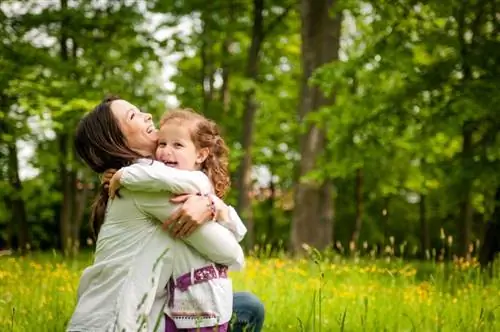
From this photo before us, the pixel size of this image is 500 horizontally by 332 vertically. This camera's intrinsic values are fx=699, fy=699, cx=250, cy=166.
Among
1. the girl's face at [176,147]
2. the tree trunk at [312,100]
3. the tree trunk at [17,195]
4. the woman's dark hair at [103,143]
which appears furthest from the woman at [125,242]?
the tree trunk at [17,195]

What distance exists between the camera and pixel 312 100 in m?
11.4

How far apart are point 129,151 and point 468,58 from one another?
5.60m

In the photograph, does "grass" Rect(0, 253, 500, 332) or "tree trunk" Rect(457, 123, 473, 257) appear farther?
"tree trunk" Rect(457, 123, 473, 257)

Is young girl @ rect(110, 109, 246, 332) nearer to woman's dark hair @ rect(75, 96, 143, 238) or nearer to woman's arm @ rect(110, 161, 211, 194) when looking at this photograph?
woman's arm @ rect(110, 161, 211, 194)

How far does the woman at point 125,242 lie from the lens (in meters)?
2.61

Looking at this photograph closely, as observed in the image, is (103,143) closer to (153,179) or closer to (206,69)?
(153,179)

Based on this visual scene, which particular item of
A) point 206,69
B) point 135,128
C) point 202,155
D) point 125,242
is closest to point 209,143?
point 202,155

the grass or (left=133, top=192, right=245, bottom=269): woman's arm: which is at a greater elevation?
(left=133, top=192, right=245, bottom=269): woman's arm

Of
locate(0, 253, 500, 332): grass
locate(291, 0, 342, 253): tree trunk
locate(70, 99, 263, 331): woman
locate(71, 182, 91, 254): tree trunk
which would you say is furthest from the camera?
locate(71, 182, 91, 254): tree trunk

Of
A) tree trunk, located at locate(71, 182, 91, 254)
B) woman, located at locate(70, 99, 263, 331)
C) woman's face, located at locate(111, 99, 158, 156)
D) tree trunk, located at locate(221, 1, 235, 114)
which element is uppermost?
tree trunk, located at locate(221, 1, 235, 114)

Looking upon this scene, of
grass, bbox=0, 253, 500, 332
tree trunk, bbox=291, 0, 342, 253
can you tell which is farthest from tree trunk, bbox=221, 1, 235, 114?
grass, bbox=0, 253, 500, 332

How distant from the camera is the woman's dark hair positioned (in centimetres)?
294

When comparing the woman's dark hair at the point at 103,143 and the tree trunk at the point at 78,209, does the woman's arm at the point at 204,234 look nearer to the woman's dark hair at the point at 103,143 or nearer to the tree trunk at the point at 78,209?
the woman's dark hair at the point at 103,143

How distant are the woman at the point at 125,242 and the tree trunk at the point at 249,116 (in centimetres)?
1134
